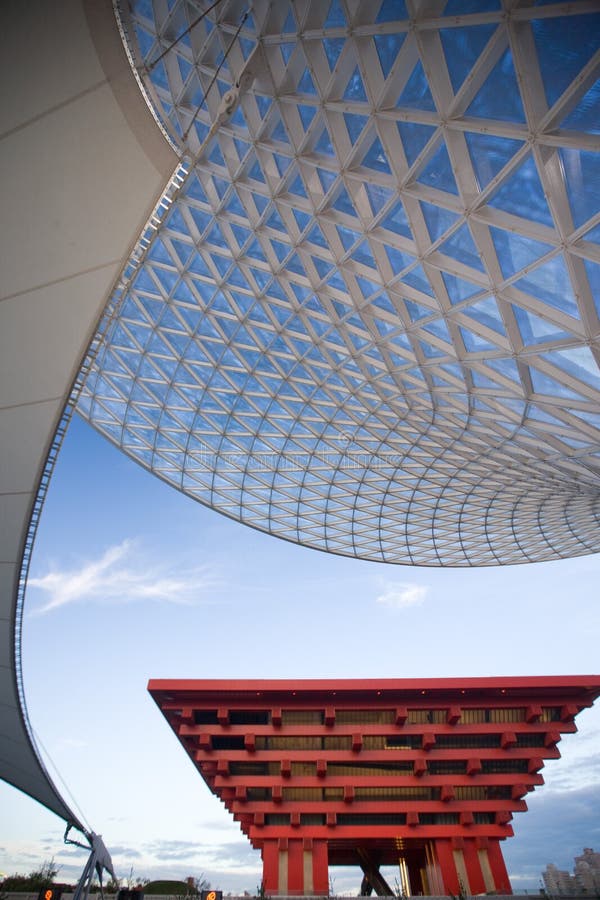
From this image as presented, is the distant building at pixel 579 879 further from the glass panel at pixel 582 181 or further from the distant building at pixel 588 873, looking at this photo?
the glass panel at pixel 582 181

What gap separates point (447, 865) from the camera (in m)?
39.0

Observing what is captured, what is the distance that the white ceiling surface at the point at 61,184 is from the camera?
5.12m

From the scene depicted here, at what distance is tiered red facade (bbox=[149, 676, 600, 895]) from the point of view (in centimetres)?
3969

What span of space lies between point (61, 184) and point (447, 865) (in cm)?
5016

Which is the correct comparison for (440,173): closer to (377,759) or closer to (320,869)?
(377,759)

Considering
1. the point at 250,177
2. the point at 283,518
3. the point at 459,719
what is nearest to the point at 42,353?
the point at 250,177

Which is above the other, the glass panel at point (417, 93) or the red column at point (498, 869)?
the glass panel at point (417, 93)

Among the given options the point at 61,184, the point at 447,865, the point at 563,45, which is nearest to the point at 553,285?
the point at 563,45

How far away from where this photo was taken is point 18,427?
10539 millimetres

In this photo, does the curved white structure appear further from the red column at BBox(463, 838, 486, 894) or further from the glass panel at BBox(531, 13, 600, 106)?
the red column at BBox(463, 838, 486, 894)

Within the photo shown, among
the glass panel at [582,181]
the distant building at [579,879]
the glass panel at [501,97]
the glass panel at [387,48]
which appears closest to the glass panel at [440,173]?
the glass panel at [501,97]

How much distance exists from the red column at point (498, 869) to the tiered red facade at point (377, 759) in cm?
9

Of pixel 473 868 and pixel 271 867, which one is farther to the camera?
pixel 473 868

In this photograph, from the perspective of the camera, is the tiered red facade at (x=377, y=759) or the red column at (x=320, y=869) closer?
the red column at (x=320, y=869)
